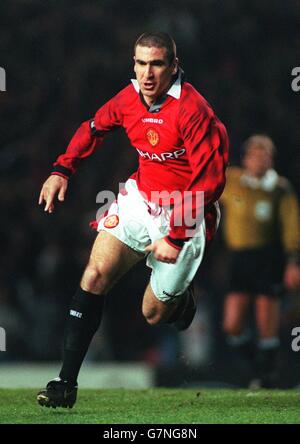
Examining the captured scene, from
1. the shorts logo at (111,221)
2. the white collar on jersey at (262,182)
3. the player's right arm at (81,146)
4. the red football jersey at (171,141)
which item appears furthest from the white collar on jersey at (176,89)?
the white collar on jersey at (262,182)

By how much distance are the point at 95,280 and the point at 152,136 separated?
35.6 inches

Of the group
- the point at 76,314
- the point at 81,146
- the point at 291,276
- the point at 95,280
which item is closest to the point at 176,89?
the point at 81,146

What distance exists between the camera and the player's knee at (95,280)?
6887 mm

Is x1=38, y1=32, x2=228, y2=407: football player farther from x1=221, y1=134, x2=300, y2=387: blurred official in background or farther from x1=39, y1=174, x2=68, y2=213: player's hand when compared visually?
x1=221, y1=134, x2=300, y2=387: blurred official in background

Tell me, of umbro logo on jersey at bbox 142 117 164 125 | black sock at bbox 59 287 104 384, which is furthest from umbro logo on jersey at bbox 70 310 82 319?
umbro logo on jersey at bbox 142 117 164 125

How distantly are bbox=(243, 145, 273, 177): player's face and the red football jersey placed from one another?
3407 mm

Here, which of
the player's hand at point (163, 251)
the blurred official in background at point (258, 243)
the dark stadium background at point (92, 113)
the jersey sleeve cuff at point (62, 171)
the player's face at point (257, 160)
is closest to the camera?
the player's hand at point (163, 251)

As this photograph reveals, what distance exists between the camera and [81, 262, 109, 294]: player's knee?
6887 mm

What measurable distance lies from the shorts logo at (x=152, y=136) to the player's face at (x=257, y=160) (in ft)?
12.1

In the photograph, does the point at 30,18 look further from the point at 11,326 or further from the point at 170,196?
the point at 170,196

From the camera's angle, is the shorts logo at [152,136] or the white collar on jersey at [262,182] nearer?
the shorts logo at [152,136]

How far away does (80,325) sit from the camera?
22.7 feet

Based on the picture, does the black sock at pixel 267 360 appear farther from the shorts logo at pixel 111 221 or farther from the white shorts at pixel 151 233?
the shorts logo at pixel 111 221

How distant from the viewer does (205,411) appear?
701 cm
